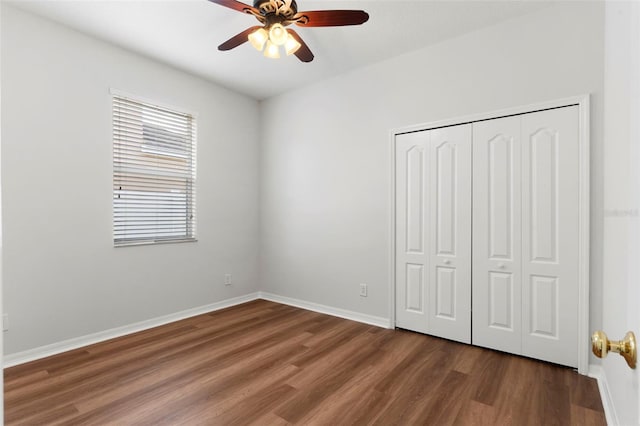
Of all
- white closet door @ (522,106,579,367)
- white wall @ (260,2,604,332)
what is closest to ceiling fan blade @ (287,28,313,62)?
white wall @ (260,2,604,332)

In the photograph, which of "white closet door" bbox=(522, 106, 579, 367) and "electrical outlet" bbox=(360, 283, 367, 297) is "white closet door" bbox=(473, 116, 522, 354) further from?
"electrical outlet" bbox=(360, 283, 367, 297)

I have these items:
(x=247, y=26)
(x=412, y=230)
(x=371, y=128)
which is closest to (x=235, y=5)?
(x=247, y=26)

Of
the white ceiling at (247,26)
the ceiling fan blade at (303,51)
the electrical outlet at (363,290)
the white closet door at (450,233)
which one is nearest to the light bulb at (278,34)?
the ceiling fan blade at (303,51)

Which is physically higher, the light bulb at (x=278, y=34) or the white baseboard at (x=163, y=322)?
the light bulb at (x=278, y=34)

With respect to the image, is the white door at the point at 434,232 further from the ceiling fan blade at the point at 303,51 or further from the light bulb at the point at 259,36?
the light bulb at the point at 259,36

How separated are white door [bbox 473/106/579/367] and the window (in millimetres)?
3171

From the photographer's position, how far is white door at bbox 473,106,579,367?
2555mm

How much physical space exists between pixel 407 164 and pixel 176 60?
274cm

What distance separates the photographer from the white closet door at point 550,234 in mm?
2537

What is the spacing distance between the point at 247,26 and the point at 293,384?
3.02 metres

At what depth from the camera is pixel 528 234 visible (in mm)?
2729

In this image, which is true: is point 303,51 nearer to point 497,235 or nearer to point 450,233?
point 450,233

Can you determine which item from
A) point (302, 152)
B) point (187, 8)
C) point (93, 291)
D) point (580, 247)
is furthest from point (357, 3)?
point (93, 291)

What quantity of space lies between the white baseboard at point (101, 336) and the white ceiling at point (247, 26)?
2748 mm
